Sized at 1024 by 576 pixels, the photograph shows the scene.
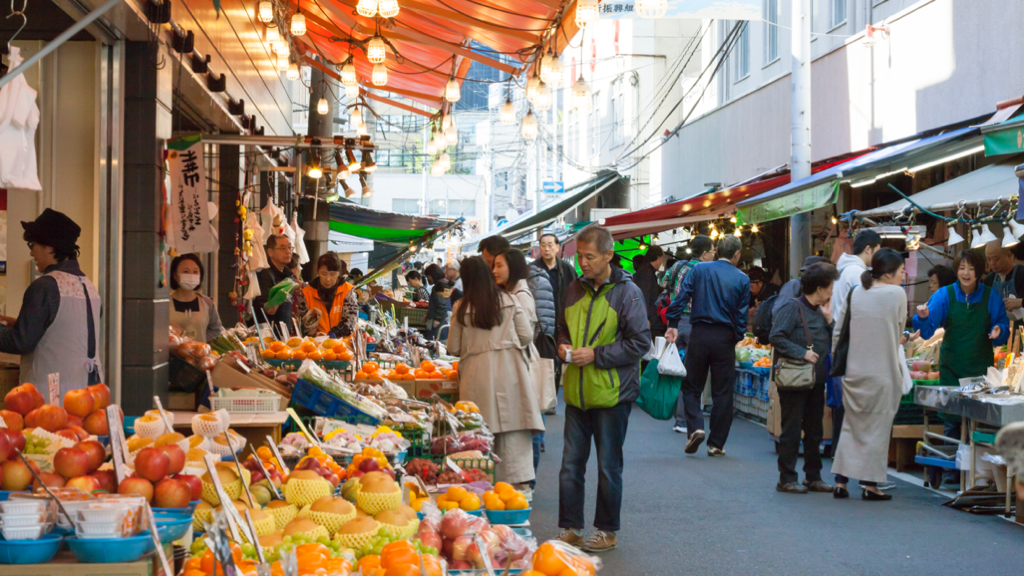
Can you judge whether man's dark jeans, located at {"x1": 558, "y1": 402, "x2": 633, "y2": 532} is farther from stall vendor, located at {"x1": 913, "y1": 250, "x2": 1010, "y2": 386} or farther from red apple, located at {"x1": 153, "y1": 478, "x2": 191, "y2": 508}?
stall vendor, located at {"x1": 913, "y1": 250, "x2": 1010, "y2": 386}

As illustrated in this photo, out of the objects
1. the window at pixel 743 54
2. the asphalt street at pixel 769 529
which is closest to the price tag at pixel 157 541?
the asphalt street at pixel 769 529

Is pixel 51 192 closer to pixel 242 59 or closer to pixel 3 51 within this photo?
pixel 3 51

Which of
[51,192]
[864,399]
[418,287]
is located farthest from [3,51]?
[418,287]

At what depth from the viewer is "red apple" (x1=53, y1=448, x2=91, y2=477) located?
9.77 feet

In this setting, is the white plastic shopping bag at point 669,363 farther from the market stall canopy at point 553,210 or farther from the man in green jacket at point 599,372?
the market stall canopy at point 553,210

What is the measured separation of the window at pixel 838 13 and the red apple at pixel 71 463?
15677 mm

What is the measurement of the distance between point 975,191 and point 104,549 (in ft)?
26.8

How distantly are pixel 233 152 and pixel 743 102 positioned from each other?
39.7 ft

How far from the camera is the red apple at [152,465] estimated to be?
296 cm

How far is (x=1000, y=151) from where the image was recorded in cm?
727

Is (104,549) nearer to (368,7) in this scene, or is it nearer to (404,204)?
(368,7)

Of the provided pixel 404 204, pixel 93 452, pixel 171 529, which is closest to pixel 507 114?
pixel 93 452

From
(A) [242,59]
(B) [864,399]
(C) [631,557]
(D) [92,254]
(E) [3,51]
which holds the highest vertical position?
(A) [242,59]

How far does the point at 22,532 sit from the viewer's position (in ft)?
8.34
